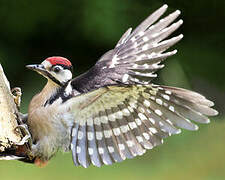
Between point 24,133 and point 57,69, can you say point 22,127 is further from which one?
point 57,69

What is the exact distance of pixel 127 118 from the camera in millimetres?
2666

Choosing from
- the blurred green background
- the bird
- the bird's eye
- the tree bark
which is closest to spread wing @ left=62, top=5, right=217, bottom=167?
the bird

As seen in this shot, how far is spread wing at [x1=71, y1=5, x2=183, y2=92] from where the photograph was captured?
9.94ft

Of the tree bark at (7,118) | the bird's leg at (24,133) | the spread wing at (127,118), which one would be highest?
the tree bark at (7,118)

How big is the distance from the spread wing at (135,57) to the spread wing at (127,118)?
284 mm

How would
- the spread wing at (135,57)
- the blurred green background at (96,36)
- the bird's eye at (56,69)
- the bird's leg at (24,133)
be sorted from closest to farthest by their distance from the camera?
the bird's leg at (24,133) → the bird's eye at (56,69) → the spread wing at (135,57) → the blurred green background at (96,36)

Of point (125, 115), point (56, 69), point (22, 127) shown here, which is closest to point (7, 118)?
point (22, 127)

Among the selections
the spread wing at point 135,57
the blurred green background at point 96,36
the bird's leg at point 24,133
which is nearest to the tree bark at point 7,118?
the bird's leg at point 24,133

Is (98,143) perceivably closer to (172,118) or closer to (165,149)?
(172,118)

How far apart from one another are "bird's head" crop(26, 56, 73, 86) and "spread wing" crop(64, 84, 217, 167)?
150mm

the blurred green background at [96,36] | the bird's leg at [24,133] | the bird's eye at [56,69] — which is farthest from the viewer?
the blurred green background at [96,36]

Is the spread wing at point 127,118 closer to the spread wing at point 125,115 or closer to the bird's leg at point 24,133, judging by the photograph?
the spread wing at point 125,115

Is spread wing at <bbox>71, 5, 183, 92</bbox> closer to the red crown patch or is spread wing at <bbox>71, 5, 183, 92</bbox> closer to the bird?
the bird

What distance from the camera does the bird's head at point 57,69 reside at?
2.71 meters
